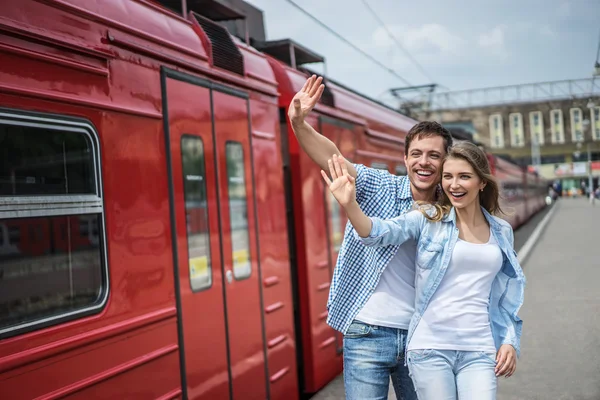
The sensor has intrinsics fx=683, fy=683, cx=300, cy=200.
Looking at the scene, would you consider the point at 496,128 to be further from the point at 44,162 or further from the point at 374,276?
the point at 44,162

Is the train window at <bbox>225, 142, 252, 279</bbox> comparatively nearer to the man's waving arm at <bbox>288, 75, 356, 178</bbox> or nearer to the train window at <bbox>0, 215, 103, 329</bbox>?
the train window at <bbox>0, 215, 103, 329</bbox>

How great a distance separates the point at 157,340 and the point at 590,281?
407 inches

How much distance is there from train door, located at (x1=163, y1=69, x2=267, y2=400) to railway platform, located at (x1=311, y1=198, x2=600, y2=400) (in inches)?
67.9

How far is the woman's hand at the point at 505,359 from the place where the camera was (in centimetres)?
308

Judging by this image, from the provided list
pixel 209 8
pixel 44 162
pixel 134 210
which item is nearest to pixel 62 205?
pixel 44 162

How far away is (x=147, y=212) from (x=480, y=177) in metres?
1.81

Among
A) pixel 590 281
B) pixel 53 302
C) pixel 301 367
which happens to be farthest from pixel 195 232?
pixel 590 281

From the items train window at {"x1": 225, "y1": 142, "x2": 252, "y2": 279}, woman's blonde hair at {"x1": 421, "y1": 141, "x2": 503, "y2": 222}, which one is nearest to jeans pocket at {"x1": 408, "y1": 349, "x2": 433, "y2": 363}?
woman's blonde hair at {"x1": 421, "y1": 141, "x2": 503, "y2": 222}

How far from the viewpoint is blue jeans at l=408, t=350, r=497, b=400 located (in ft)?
9.80

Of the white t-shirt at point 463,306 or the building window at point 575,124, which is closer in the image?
the white t-shirt at point 463,306

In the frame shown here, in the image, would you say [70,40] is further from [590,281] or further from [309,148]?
[590,281]

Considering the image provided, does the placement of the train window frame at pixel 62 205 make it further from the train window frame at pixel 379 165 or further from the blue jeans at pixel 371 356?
the train window frame at pixel 379 165

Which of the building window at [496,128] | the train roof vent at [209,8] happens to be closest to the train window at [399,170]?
the train roof vent at [209,8]

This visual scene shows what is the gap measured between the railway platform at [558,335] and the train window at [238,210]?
1.93 m
